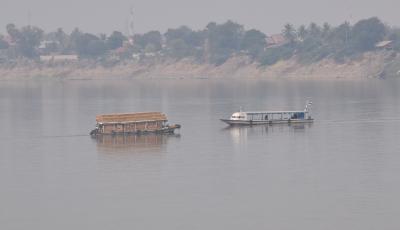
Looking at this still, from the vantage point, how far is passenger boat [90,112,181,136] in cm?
12031

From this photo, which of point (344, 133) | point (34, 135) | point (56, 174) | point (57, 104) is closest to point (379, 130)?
point (344, 133)

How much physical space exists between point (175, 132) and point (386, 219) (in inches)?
2218

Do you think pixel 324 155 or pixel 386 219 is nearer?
pixel 386 219

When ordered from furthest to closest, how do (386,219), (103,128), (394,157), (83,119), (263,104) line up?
(263,104) < (83,119) < (103,128) < (394,157) < (386,219)

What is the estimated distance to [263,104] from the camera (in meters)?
186

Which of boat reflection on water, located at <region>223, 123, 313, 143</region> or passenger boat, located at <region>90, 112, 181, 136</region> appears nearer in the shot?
passenger boat, located at <region>90, 112, 181, 136</region>

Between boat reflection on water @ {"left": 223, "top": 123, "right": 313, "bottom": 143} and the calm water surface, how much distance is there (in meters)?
0.23

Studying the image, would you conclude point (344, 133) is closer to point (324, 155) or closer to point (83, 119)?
point (324, 155)

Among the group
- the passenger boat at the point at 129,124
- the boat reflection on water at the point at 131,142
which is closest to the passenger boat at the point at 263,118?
the boat reflection on water at the point at 131,142

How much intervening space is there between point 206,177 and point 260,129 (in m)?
41.0

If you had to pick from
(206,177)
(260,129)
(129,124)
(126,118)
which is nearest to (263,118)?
(260,129)

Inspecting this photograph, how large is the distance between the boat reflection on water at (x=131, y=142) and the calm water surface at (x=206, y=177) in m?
0.12

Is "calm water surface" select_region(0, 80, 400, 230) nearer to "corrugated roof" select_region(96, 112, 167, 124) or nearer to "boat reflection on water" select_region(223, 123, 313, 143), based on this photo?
"boat reflection on water" select_region(223, 123, 313, 143)

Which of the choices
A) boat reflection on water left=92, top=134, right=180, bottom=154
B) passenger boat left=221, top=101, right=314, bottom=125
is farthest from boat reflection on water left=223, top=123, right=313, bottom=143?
boat reflection on water left=92, top=134, right=180, bottom=154
